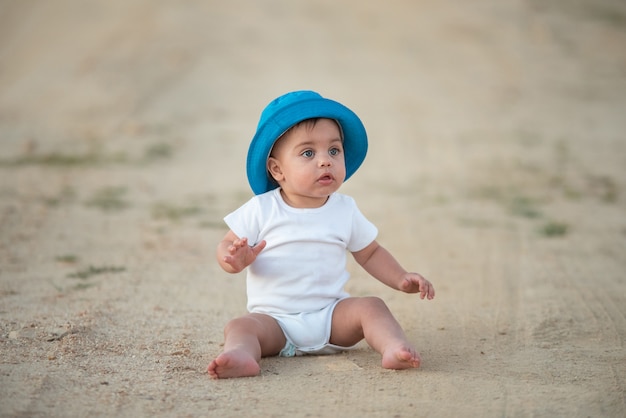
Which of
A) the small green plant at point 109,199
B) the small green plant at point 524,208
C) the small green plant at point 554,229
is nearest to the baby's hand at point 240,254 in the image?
the small green plant at point 554,229

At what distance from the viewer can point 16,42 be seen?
14.0m

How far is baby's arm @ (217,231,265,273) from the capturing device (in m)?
3.43

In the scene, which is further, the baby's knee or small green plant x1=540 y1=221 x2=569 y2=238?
small green plant x1=540 y1=221 x2=569 y2=238

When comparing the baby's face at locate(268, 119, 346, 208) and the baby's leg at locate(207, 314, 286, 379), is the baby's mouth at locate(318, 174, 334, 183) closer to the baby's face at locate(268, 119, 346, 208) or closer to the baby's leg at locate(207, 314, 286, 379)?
the baby's face at locate(268, 119, 346, 208)

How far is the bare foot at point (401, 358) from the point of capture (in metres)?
3.30

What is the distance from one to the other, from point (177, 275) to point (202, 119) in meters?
5.77

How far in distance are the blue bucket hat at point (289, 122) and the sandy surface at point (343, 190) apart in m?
0.85

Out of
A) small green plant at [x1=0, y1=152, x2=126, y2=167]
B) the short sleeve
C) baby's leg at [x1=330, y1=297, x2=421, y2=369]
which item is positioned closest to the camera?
baby's leg at [x1=330, y1=297, x2=421, y2=369]

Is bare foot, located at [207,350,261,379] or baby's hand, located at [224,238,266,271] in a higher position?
baby's hand, located at [224,238,266,271]

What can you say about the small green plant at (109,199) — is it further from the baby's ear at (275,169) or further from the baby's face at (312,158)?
the baby's face at (312,158)

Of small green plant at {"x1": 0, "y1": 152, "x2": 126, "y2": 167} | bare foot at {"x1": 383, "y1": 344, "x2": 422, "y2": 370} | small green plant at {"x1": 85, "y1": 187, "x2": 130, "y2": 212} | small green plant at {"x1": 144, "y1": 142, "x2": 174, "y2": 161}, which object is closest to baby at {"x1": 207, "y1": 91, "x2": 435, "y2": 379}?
bare foot at {"x1": 383, "y1": 344, "x2": 422, "y2": 370}

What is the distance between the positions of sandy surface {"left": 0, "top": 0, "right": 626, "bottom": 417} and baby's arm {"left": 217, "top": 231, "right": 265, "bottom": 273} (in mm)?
443

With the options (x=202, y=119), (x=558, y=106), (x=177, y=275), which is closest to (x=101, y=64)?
(x=202, y=119)

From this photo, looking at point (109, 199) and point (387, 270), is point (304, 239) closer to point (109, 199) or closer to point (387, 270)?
point (387, 270)
